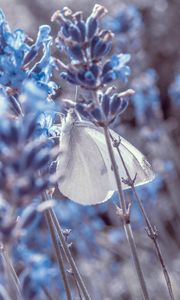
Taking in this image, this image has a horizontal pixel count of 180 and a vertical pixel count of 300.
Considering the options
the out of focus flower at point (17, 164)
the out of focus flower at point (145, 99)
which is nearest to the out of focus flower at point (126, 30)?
the out of focus flower at point (145, 99)

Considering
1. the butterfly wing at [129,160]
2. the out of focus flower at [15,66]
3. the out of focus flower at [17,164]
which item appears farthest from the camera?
the butterfly wing at [129,160]

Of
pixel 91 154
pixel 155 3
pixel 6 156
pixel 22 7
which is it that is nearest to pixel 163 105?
pixel 155 3

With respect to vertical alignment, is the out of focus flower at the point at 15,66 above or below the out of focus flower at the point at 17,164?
above

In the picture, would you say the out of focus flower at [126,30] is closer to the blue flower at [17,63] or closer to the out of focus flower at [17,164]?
the blue flower at [17,63]

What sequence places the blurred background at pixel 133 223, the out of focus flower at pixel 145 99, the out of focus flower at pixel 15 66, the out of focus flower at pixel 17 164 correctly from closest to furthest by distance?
1. the out of focus flower at pixel 17 164
2. the out of focus flower at pixel 15 66
3. the blurred background at pixel 133 223
4. the out of focus flower at pixel 145 99

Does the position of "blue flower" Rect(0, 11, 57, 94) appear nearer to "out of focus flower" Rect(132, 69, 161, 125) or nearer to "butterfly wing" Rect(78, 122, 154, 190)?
"butterfly wing" Rect(78, 122, 154, 190)

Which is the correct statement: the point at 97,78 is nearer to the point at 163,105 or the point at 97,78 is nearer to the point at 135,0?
the point at 163,105

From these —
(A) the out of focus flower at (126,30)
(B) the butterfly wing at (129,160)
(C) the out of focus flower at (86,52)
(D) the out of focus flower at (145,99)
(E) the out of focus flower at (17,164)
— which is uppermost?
(A) the out of focus flower at (126,30)

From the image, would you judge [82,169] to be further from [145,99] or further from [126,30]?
[145,99]

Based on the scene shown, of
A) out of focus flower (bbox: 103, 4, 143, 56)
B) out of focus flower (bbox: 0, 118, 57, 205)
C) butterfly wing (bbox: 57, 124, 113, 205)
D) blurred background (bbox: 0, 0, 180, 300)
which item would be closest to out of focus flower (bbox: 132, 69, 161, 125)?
blurred background (bbox: 0, 0, 180, 300)
